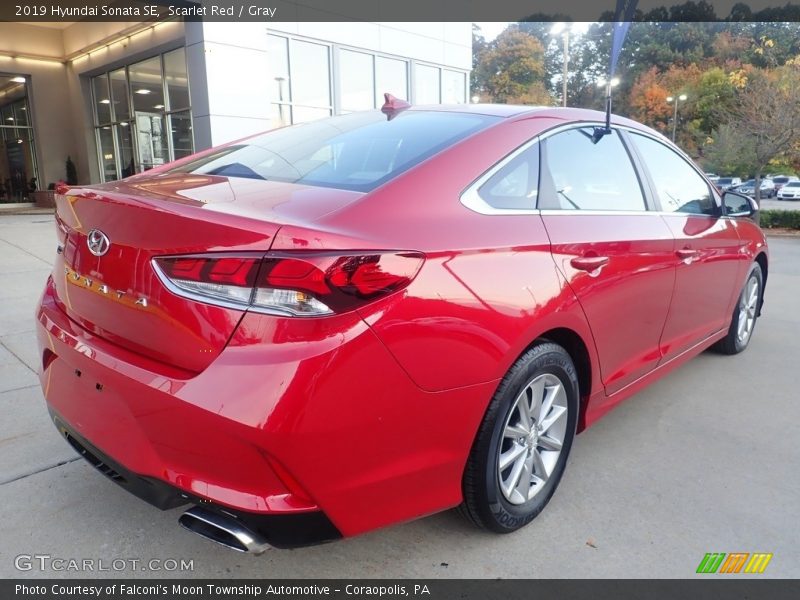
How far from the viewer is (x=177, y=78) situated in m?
14.0

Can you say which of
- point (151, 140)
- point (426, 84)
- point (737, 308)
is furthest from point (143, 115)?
point (737, 308)

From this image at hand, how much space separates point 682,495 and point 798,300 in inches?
206

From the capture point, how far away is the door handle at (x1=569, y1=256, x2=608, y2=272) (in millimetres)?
2381

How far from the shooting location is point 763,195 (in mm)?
40906

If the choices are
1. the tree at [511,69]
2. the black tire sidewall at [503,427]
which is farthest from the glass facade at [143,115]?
the tree at [511,69]

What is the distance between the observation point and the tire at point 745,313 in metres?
4.43

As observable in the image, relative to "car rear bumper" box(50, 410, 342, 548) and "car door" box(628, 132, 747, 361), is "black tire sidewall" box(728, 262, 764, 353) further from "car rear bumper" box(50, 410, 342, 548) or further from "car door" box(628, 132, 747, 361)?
"car rear bumper" box(50, 410, 342, 548)

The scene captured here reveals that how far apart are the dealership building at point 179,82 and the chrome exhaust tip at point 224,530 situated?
12.1m

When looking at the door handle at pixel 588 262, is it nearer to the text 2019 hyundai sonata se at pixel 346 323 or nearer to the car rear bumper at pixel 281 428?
the text 2019 hyundai sonata se at pixel 346 323

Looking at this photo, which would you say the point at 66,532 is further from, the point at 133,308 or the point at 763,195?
the point at 763,195

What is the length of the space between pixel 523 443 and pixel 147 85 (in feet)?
52.6

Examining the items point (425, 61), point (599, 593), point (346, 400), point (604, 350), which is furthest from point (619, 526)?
point (425, 61)

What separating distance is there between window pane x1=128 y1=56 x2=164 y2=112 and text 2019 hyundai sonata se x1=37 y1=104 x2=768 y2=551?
13946mm

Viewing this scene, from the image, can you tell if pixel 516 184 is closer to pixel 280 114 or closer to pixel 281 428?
pixel 281 428
